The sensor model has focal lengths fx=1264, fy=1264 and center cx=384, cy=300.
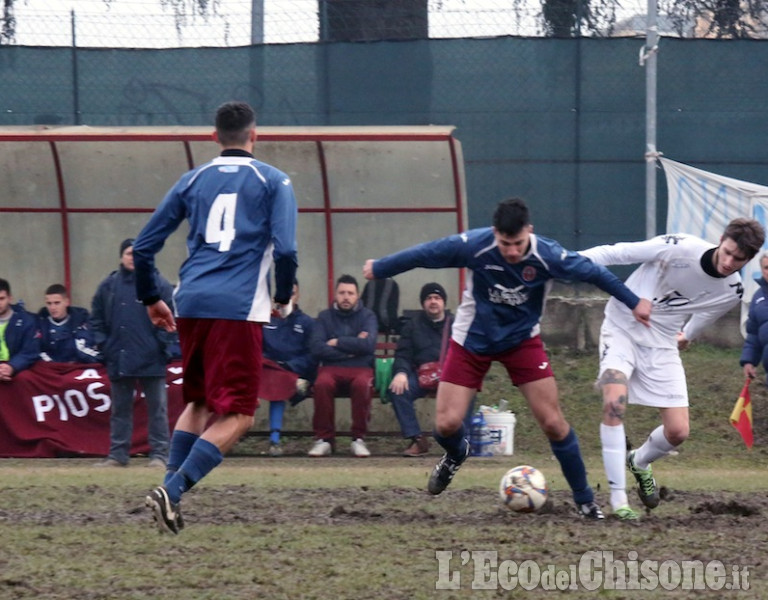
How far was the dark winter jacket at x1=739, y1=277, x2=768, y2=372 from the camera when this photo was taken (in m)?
11.9

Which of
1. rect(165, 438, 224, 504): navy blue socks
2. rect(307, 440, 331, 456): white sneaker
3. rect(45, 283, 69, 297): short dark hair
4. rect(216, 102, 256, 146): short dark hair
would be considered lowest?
rect(307, 440, 331, 456): white sneaker

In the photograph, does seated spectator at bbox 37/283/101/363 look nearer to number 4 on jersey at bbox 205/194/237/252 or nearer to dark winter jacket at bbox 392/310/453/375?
dark winter jacket at bbox 392/310/453/375

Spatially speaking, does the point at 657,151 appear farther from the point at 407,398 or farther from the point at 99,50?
the point at 99,50

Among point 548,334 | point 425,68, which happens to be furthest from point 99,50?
point 548,334

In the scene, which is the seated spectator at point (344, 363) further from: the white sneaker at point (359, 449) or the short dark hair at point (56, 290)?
the short dark hair at point (56, 290)

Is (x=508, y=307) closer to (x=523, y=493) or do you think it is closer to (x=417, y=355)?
(x=523, y=493)

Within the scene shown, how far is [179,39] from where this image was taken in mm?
13781

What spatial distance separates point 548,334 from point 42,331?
18.9 ft

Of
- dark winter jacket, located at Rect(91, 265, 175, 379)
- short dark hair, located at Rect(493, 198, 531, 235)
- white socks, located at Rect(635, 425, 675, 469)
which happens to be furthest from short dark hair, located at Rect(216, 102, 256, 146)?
dark winter jacket, located at Rect(91, 265, 175, 379)

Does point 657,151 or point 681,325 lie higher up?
point 657,151

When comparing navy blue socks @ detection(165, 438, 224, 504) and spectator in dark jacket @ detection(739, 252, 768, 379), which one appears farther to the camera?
spectator in dark jacket @ detection(739, 252, 768, 379)

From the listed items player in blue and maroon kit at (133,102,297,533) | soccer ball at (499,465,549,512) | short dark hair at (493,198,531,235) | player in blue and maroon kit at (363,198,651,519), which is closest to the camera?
player in blue and maroon kit at (133,102,297,533)

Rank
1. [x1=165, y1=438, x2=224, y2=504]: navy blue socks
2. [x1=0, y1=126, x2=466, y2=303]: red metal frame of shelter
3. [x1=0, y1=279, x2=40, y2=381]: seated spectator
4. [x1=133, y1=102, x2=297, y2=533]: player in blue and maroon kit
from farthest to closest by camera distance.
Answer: [x1=0, y1=279, x2=40, y2=381]: seated spectator
[x1=0, y1=126, x2=466, y2=303]: red metal frame of shelter
[x1=133, y1=102, x2=297, y2=533]: player in blue and maroon kit
[x1=165, y1=438, x2=224, y2=504]: navy blue socks

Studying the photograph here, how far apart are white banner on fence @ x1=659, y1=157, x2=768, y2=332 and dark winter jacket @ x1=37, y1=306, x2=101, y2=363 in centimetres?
633
